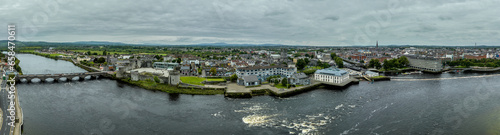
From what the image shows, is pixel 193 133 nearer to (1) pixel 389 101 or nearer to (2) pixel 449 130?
(2) pixel 449 130

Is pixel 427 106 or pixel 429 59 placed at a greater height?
pixel 429 59

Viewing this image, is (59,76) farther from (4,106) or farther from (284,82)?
(284,82)

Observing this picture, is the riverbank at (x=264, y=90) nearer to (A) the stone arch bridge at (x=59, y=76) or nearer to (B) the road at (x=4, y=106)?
(B) the road at (x=4, y=106)

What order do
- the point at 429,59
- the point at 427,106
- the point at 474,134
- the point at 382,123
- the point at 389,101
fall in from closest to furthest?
the point at 474,134, the point at 382,123, the point at 427,106, the point at 389,101, the point at 429,59

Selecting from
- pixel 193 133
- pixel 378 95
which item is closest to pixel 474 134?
pixel 378 95

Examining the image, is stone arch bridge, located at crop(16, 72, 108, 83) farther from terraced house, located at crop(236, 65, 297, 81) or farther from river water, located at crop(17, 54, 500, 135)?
terraced house, located at crop(236, 65, 297, 81)

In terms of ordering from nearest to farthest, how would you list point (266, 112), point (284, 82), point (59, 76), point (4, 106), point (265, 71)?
point (4, 106) < point (266, 112) < point (284, 82) < point (59, 76) < point (265, 71)

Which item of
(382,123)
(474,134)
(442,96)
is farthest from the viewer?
(442,96)

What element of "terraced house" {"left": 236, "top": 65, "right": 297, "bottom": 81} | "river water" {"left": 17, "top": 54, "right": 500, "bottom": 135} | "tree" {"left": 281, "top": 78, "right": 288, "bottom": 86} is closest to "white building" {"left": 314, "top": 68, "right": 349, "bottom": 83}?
"river water" {"left": 17, "top": 54, "right": 500, "bottom": 135}

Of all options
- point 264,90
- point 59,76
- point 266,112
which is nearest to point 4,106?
point 59,76

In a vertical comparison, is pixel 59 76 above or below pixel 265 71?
below
